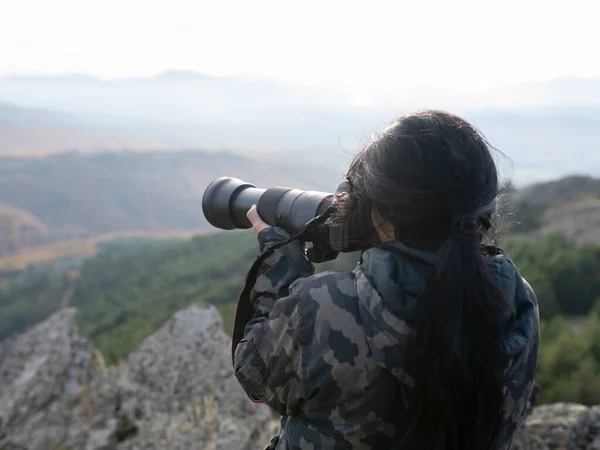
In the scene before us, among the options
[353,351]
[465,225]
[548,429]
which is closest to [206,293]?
[548,429]

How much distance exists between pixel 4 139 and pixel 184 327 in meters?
150

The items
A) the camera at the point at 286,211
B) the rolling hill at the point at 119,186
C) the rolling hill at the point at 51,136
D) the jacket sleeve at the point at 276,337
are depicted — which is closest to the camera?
the jacket sleeve at the point at 276,337

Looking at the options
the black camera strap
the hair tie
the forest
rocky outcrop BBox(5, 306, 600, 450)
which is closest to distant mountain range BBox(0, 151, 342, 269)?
the forest

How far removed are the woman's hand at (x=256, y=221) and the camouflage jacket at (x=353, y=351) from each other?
1.17 feet

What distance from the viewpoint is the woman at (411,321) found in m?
0.94

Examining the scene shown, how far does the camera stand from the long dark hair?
930mm

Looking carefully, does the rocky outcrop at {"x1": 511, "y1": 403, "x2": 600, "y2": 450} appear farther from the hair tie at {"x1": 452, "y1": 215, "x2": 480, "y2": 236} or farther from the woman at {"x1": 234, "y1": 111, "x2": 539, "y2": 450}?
the hair tie at {"x1": 452, "y1": 215, "x2": 480, "y2": 236}

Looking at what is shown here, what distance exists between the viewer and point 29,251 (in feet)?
187

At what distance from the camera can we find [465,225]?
946mm

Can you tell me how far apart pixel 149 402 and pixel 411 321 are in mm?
2878

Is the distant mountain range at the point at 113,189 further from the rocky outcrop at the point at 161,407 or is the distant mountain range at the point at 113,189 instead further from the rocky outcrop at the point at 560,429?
the rocky outcrop at the point at 560,429

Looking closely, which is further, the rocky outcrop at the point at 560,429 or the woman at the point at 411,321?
the rocky outcrop at the point at 560,429

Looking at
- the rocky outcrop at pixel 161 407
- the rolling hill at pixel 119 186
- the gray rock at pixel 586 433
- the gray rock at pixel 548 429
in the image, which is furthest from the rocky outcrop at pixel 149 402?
the rolling hill at pixel 119 186

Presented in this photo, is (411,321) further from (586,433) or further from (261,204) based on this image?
(586,433)
